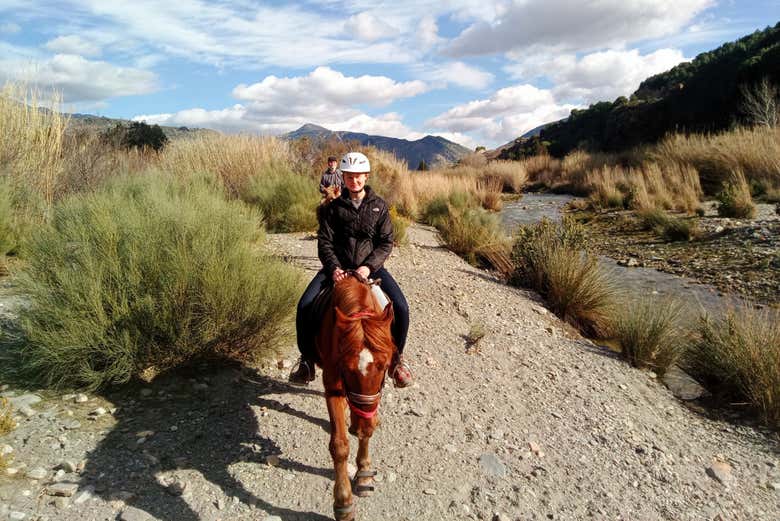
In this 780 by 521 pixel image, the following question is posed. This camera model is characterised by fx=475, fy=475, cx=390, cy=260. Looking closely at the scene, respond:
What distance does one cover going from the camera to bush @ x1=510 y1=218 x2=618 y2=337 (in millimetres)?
7102

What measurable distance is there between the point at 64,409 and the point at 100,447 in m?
0.60

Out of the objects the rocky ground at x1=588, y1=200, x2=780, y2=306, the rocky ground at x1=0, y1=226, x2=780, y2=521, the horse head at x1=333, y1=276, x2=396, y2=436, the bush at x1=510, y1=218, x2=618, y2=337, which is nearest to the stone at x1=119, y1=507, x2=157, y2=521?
the rocky ground at x1=0, y1=226, x2=780, y2=521

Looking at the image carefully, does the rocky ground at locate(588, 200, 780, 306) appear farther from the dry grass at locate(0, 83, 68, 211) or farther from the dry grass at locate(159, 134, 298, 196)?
the dry grass at locate(0, 83, 68, 211)

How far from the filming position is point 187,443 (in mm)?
3445

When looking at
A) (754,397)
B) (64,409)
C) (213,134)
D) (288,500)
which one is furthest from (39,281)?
(213,134)

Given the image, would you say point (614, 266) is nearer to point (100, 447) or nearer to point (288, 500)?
point (288, 500)

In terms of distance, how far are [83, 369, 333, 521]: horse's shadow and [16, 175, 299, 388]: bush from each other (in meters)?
0.30

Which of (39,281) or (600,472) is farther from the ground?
(39,281)

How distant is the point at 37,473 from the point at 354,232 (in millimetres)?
2539

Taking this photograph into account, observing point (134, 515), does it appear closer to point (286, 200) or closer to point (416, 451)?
point (416, 451)

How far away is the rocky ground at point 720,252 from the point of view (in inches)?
324

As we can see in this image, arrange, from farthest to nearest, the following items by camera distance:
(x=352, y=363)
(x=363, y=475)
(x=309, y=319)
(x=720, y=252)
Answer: (x=720, y=252) < (x=309, y=319) < (x=363, y=475) < (x=352, y=363)

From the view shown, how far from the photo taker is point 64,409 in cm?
359

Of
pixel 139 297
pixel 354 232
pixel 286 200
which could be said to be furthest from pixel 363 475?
pixel 286 200
